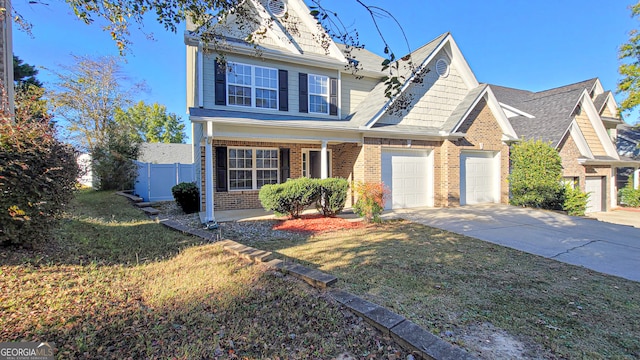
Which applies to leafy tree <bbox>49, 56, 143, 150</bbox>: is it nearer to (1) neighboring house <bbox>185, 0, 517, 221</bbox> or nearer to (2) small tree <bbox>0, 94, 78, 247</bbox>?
(1) neighboring house <bbox>185, 0, 517, 221</bbox>

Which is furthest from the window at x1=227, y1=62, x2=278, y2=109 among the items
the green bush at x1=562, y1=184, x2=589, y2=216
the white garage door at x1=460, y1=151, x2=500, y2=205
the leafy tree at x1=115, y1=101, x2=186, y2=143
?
the leafy tree at x1=115, y1=101, x2=186, y2=143

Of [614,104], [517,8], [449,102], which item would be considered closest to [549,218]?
[449,102]

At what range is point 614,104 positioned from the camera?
19.1 metres

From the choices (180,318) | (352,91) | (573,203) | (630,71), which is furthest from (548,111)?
(180,318)

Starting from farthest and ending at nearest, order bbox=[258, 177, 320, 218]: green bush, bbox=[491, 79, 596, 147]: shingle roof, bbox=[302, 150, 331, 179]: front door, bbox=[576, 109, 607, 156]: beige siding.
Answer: bbox=[576, 109, 607, 156]: beige siding → bbox=[491, 79, 596, 147]: shingle roof → bbox=[302, 150, 331, 179]: front door → bbox=[258, 177, 320, 218]: green bush

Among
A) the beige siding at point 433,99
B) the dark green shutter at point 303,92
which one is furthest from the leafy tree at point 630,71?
the dark green shutter at point 303,92

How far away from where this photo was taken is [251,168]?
11.1 m

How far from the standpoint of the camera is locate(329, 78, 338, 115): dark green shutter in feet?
38.5

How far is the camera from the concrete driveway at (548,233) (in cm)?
558

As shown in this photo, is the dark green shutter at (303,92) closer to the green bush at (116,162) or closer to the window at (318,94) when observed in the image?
the window at (318,94)

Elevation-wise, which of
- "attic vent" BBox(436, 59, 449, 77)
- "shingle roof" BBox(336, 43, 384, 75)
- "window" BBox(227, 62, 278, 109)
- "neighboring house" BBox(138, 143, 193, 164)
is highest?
"shingle roof" BBox(336, 43, 384, 75)

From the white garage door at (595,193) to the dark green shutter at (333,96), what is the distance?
15.3 meters

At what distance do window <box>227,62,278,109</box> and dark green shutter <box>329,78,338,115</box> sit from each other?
2.28m

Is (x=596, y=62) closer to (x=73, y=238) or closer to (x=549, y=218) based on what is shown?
(x=549, y=218)
